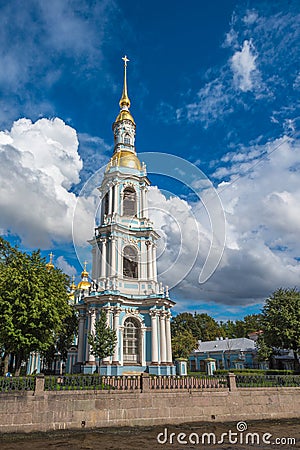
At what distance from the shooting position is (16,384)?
701 inches

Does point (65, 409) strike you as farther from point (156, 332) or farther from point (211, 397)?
point (156, 332)

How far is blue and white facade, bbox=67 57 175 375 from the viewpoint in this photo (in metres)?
32.2

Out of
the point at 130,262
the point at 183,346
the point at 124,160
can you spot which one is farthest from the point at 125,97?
the point at 183,346

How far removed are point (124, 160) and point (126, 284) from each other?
14.6m

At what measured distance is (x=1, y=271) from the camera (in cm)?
2548

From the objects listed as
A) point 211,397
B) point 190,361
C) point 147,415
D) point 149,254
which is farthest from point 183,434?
point 190,361

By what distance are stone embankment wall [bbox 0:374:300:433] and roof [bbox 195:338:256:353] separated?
32.0m

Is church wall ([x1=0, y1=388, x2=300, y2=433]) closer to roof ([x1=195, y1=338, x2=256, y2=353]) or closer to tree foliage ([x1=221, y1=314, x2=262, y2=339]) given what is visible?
roof ([x1=195, y1=338, x2=256, y2=353])

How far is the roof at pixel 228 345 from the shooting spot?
54.1m

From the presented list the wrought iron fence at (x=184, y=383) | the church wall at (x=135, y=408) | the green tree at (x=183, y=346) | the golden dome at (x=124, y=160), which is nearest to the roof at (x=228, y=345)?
the green tree at (x=183, y=346)

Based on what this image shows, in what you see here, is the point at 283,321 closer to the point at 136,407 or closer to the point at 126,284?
the point at 126,284

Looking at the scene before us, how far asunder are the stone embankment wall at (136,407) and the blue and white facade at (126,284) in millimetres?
11164

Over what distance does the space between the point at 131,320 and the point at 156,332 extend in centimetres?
272

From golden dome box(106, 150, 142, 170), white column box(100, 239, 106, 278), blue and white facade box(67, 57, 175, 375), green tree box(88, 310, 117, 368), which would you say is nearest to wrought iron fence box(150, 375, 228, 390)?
green tree box(88, 310, 117, 368)
